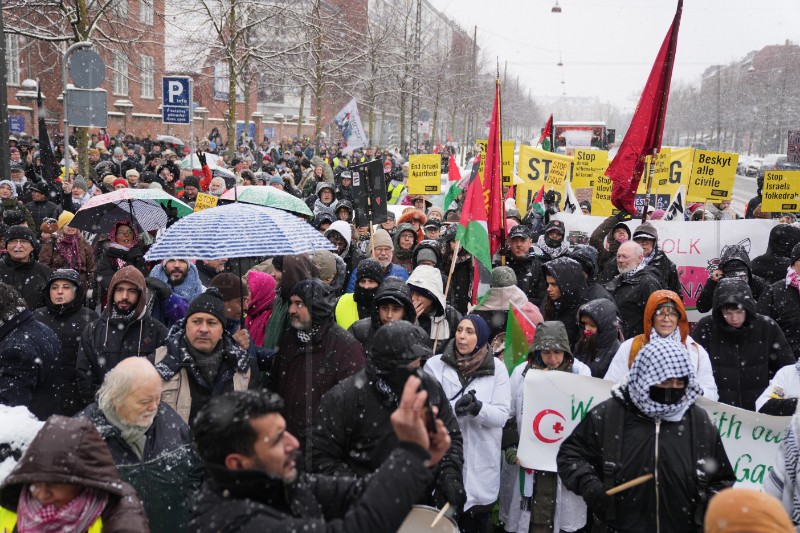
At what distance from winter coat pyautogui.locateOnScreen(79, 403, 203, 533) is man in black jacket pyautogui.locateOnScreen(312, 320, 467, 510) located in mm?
629

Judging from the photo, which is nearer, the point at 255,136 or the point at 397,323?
the point at 397,323

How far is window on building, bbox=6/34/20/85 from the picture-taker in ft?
106

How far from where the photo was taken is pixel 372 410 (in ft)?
11.4

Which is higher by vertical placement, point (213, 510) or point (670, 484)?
point (213, 510)

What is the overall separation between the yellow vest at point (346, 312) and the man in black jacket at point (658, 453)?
291 cm

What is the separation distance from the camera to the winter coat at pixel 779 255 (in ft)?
26.8

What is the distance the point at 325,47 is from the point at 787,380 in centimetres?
2272

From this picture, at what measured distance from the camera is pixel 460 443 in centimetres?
374

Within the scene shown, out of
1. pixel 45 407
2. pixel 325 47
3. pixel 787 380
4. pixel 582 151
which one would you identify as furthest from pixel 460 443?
pixel 325 47

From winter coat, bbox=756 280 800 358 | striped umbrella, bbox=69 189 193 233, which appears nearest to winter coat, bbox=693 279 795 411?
winter coat, bbox=756 280 800 358

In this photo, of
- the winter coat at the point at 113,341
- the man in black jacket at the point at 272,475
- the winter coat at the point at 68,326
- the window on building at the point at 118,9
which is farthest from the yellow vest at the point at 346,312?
the window on building at the point at 118,9

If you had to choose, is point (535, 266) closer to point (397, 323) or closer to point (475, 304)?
point (475, 304)

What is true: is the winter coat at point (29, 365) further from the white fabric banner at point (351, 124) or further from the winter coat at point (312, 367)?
the white fabric banner at point (351, 124)

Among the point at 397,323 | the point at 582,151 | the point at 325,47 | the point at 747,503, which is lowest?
the point at 747,503
